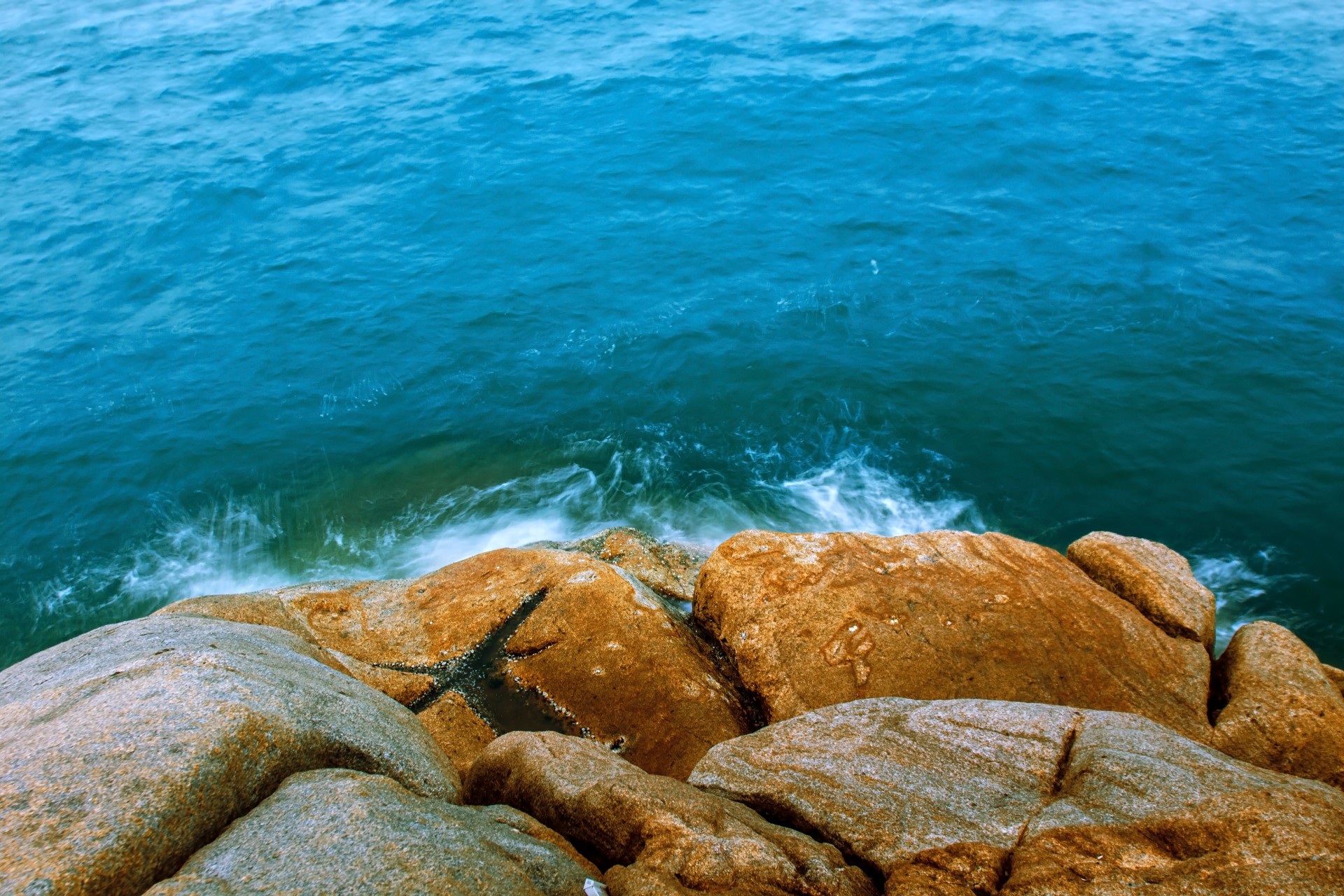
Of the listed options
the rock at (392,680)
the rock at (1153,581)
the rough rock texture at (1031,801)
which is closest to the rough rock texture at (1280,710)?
the rock at (1153,581)

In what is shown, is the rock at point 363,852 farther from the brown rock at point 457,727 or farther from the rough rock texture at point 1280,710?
the rough rock texture at point 1280,710

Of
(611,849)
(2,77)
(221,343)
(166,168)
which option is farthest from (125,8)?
(611,849)

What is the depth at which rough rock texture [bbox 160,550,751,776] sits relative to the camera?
905 cm

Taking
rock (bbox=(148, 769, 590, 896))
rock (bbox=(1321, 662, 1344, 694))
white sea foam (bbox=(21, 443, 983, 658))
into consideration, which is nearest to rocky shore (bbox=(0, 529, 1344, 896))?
rock (bbox=(148, 769, 590, 896))

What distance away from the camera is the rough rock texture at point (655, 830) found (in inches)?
222

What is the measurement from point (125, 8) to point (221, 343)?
3323cm

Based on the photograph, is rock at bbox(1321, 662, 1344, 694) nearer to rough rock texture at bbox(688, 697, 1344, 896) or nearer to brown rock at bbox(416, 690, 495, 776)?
rough rock texture at bbox(688, 697, 1344, 896)

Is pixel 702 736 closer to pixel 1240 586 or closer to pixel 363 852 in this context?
pixel 363 852

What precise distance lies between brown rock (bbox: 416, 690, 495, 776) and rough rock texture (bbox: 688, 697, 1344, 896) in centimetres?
293

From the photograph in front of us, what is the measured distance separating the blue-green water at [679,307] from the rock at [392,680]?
5.57 m

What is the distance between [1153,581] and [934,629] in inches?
109

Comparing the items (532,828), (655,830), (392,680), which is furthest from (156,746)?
(392,680)

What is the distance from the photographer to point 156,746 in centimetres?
565

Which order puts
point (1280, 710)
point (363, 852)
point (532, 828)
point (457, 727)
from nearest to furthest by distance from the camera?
point (363, 852) → point (532, 828) → point (1280, 710) → point (457, 727)
